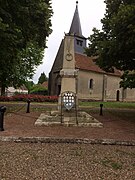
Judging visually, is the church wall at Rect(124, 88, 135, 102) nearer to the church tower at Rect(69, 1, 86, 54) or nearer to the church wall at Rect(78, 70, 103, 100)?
the church wall at Rect(78, 70, 103, 100)

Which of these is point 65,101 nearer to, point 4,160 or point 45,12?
point 45,12

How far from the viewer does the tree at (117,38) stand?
408 inches

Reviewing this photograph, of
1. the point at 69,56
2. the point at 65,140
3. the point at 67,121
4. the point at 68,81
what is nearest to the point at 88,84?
the point at 69,56

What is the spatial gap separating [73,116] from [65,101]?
0.96 m

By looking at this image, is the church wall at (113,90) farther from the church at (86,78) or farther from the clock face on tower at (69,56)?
the clock face on tower at (69,56)

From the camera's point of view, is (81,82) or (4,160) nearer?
(4,160)

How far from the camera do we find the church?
137 feet

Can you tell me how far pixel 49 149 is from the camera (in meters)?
6.25

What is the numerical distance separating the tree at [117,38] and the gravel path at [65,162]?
553 cm

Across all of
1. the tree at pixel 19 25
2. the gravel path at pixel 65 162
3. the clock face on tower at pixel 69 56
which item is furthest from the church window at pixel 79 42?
the gravel path at pixel 65 162

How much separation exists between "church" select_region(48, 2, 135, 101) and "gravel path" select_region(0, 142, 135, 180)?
33243 mm

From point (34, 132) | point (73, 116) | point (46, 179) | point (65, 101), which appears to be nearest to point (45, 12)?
point (65, 101)

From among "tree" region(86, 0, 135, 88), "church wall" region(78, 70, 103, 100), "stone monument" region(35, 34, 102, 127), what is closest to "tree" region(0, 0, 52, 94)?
"stone monument" region(35, 34, 102, 127)

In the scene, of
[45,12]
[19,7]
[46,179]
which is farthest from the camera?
[45,12]
